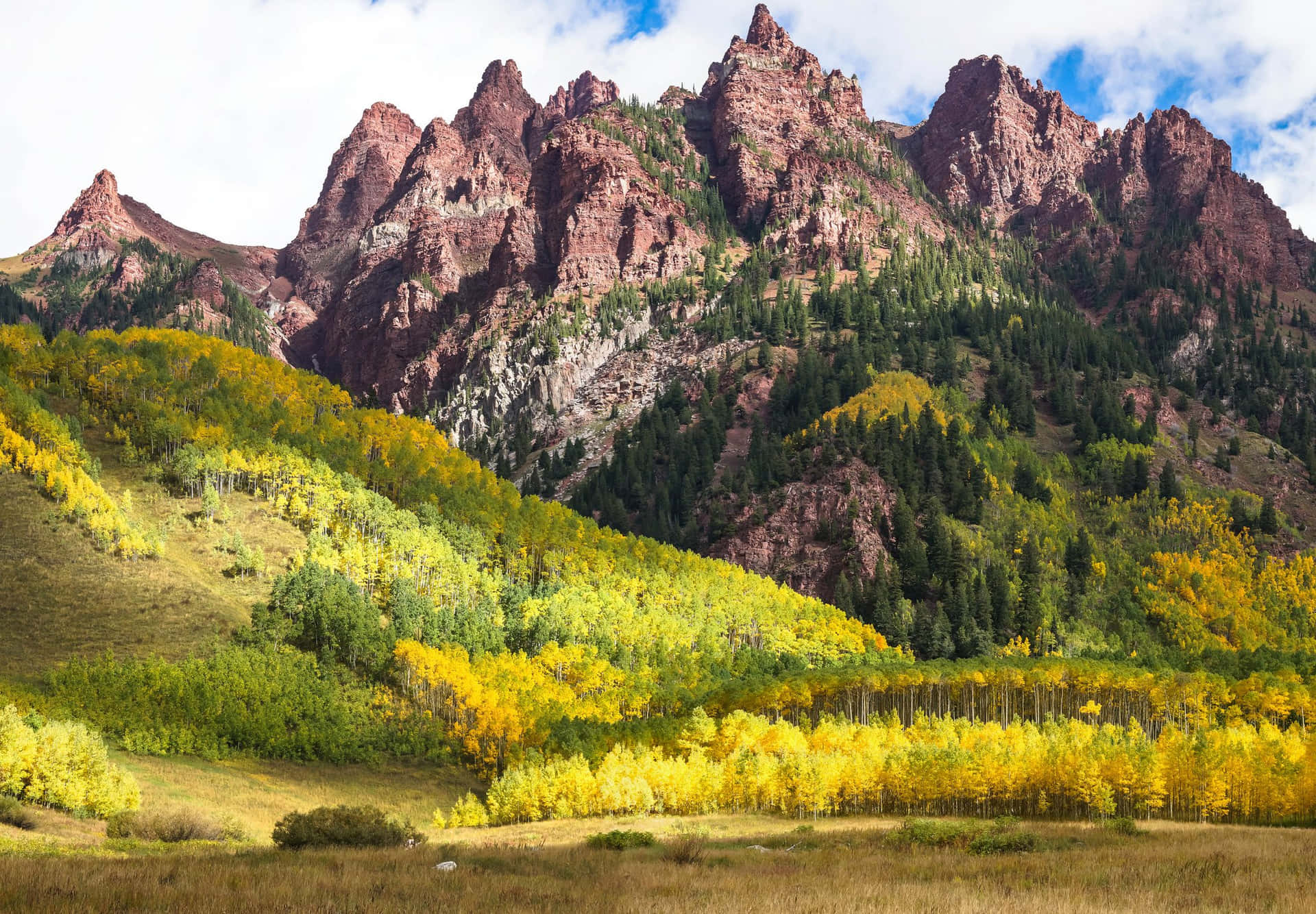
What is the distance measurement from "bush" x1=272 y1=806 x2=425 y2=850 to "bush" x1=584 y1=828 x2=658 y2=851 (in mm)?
9812

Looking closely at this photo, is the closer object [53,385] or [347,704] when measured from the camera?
[347,704]

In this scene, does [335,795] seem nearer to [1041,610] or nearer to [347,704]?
[347,704]

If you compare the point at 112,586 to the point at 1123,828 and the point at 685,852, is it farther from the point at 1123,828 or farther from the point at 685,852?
the point at 1123,828

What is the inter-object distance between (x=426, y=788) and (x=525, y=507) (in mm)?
71887

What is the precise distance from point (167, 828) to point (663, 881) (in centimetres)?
3588

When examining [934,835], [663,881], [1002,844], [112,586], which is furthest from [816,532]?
[663,881]

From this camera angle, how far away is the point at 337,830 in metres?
41.8

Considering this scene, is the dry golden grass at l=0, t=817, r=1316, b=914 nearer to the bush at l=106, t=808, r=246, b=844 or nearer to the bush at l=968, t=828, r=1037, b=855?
the bush at l=968, t=828, r=1037, b=855

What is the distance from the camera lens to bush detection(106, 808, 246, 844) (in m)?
47.4

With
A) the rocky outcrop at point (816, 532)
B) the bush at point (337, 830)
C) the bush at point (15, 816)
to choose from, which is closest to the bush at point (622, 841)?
the bush at point (337, 830)

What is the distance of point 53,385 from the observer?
149875 mm

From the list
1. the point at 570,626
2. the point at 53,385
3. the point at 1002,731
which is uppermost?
the point at 53,385

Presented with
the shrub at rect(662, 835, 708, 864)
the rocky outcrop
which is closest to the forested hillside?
the rocky outcrop

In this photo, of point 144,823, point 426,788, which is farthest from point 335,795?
point 144,823
